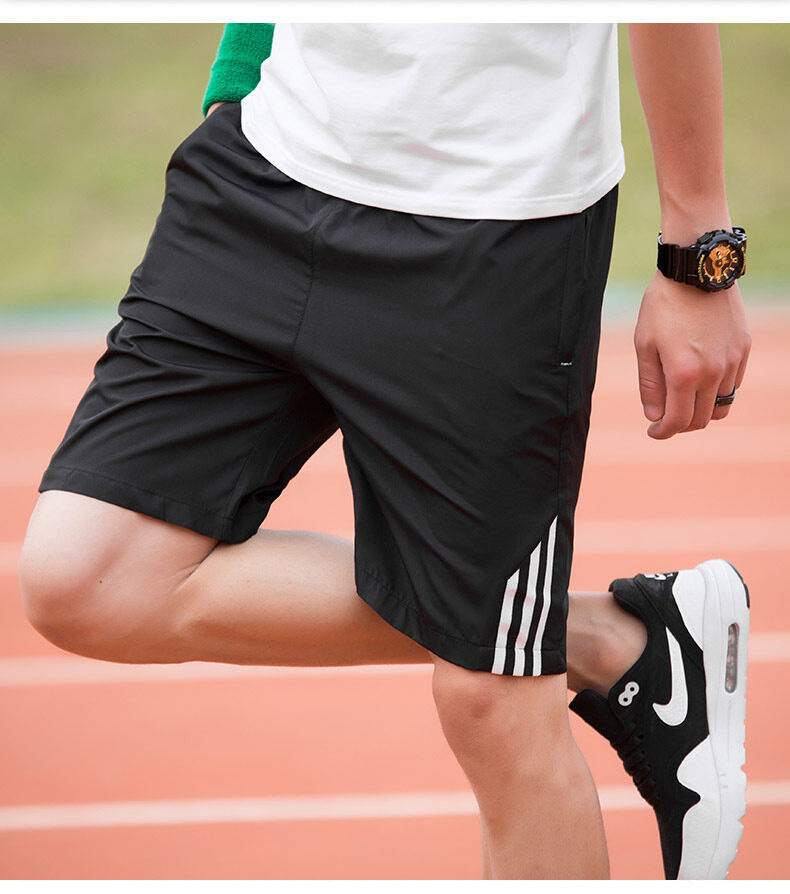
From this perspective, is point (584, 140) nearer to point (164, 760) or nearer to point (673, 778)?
point (673, 778)

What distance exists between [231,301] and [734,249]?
19.9 inches

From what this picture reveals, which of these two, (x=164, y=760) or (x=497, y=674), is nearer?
(x=497, y=674)

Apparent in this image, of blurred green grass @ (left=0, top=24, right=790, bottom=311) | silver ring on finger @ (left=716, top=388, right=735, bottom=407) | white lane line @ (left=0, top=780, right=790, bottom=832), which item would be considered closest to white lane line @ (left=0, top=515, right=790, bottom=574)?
white lane line @ (left=0, top=780, right=790, bottom=832)

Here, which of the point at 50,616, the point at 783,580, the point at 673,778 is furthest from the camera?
the point at 783,580

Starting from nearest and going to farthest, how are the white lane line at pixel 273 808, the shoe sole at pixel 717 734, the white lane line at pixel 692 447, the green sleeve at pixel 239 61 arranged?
the green sleeve at pixel 239 61
the shoe sole at pixel 717 734
the white lane line at pixel 273 808
the white lane line at pixel 692 447

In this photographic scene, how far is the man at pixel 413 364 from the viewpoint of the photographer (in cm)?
119

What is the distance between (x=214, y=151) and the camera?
1336 mm

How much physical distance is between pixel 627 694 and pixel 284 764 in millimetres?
1039

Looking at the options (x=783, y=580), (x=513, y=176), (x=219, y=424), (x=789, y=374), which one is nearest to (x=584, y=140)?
(x=513, y=176)

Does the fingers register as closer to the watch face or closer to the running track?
the watch face

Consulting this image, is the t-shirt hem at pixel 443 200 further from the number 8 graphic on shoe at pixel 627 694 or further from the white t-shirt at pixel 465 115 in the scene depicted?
the number 8 graphic on shoe at pixel 627 694

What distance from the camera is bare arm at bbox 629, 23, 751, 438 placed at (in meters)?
1.20

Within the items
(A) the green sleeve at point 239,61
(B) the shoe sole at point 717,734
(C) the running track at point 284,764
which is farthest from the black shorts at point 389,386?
(C) the running track at point 284,764

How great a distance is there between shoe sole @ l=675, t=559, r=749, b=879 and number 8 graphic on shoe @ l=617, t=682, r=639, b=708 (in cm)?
10
